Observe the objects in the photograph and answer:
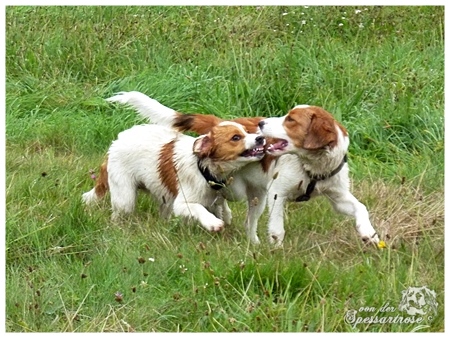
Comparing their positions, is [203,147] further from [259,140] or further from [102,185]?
[102,185]

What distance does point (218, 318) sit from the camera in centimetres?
557

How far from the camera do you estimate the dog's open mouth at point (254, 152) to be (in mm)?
6824

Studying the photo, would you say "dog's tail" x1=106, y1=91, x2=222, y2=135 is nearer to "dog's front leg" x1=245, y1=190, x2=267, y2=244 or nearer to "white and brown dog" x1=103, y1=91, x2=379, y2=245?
"white and brown dog" x1=103, y1=91, x2=379, y2=245

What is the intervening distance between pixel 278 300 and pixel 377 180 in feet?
8.32

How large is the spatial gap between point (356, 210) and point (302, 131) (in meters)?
0.62

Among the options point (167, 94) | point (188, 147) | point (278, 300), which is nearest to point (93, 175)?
point (188, 147)

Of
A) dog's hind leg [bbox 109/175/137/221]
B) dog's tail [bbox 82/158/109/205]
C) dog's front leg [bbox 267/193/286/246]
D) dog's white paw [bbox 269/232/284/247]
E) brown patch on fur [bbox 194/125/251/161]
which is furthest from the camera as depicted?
dog's tail [bbox 82/158/109/205]

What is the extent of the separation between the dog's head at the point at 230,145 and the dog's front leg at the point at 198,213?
33 centimetres

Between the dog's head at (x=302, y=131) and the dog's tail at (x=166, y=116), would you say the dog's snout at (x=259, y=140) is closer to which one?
the dog's head at (x=302, y=131)

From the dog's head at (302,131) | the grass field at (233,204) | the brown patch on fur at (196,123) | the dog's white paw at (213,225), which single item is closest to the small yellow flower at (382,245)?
the grass field at (233,204)

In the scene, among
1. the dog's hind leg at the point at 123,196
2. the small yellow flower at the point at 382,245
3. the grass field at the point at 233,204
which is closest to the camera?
the grass field at the point at 233,204

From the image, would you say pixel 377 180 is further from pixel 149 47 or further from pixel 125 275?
pixel 149 47

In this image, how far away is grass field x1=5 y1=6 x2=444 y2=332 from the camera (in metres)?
5.71

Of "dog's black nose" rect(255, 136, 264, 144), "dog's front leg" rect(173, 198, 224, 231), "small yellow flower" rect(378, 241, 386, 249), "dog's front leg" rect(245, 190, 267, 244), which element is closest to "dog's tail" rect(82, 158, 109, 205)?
"dog's front leg" rect(173, 198, 224, 231)
